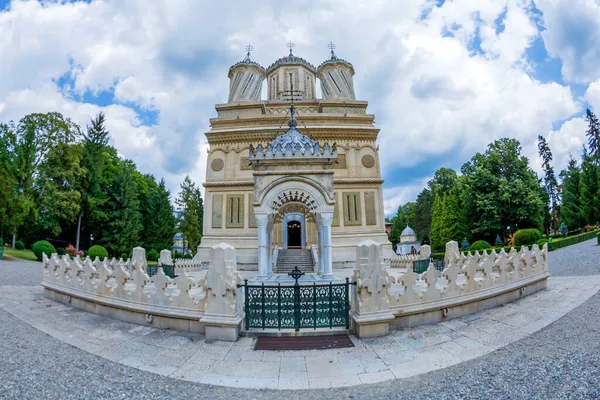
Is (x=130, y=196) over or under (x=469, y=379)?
over

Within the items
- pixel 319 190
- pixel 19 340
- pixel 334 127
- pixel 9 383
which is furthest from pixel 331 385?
pixel 334 127

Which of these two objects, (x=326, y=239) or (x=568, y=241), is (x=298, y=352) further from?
(x=568, y=241)

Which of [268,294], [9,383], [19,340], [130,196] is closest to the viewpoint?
[9,383]

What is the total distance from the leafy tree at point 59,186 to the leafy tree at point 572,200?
167ft

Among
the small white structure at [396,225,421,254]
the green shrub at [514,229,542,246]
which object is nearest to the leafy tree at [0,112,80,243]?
the green shrub at [514,229,542,246]

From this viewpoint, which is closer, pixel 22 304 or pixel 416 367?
pixel 416 367

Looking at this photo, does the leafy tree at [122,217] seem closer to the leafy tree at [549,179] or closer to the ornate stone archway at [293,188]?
the ornate stone archway at [293,188]

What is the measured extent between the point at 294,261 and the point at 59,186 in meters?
24.4

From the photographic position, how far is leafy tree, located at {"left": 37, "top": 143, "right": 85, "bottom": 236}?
27.2 metres

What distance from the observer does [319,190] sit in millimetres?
13117

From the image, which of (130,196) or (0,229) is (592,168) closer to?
(130,196)

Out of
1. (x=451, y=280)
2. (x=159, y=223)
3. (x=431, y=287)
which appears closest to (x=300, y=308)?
(x=431, y=287)

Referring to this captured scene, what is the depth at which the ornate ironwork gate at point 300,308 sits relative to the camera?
19.7 feet

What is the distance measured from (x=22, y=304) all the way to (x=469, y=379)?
11107 millimetres
